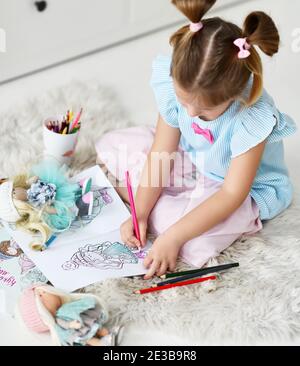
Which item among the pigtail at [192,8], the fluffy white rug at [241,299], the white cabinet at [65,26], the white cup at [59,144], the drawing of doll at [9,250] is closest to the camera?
the pigtail at [192,8]

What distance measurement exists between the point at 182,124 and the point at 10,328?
19.9 inches

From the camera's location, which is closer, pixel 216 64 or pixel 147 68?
pixel 216 64

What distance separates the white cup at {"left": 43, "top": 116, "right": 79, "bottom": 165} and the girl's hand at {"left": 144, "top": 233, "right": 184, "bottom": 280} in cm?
33

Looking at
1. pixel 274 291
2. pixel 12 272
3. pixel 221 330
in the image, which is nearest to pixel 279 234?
pixel 274 291

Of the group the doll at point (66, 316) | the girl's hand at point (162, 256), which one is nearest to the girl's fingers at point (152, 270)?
the girl's hand at point (162, 256)

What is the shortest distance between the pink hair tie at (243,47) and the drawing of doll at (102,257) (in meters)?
0.44

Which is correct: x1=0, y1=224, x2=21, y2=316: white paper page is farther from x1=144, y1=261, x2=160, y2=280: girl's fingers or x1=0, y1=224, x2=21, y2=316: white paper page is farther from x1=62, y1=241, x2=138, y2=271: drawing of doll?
x1=144, y1=261, x2=160, y2=280: girl's fingers

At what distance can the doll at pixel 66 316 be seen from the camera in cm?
101

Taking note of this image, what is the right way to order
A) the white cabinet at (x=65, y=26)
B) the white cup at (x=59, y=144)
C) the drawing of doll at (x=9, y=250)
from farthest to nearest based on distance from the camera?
the white cabinet at (x=65, y=26), the white cup at (x=59, y=144), the drawing of doll at (x=9, y=250)

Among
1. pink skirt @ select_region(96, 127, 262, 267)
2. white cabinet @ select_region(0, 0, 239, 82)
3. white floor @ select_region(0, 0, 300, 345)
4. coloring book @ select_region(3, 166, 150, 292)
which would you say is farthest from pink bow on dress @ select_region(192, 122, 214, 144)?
white cabinet @ select_region(0, 0, 239, 82)

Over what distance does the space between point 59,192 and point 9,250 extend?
0.51 feet

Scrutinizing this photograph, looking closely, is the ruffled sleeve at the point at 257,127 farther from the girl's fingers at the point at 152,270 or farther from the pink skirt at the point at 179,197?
the girl's fingers at the point at 152,270
